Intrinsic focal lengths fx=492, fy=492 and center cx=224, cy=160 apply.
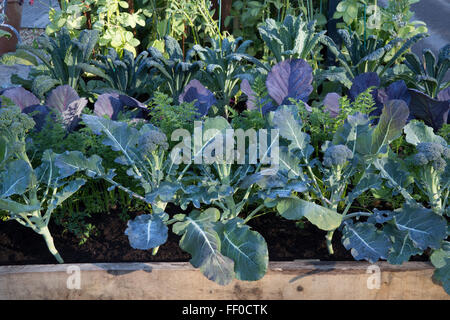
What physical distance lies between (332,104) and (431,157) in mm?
535

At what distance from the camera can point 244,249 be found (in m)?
1.50

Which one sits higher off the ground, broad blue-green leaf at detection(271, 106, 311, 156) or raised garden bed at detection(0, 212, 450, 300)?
broad blue-green leaf at detection(271, 106, 311, 156)

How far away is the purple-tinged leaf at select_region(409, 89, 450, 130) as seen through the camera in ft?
6.63

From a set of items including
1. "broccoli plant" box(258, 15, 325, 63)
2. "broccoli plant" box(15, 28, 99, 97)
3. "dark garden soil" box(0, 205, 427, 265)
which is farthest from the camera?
"broccoli plant" box(15, 28, 99, 97)

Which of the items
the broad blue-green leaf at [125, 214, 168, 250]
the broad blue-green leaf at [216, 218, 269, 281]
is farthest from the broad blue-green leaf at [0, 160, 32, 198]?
the broad blue-green leaf at [216, 218, 269, 281]

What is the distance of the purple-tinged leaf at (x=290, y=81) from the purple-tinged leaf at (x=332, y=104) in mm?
97

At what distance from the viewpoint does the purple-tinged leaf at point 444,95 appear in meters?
2.13

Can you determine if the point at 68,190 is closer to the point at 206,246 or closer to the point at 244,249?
the point at 206,246

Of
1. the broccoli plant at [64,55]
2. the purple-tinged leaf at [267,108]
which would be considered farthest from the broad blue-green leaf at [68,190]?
the broccoli plant at [64,55]

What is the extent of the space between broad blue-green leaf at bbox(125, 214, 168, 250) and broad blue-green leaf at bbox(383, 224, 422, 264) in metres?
0.69

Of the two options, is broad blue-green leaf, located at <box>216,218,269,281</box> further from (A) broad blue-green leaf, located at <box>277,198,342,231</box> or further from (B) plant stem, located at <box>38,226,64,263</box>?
(B) plant stem, located at <box>38,226,64,263</box>

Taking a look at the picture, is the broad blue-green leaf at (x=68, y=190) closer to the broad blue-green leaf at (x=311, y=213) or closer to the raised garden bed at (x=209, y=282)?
the raised garden bed at (x=209, y=282)

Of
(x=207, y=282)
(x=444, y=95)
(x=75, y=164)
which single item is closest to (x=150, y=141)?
(x=75, y=164)

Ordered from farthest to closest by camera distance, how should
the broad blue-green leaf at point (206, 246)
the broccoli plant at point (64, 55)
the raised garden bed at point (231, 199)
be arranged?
1. the broccoli plant at point (64, 55)
2. the raised garden bed at point (231, 199)
3. the broad blue-green leaf at point (206, 246)
